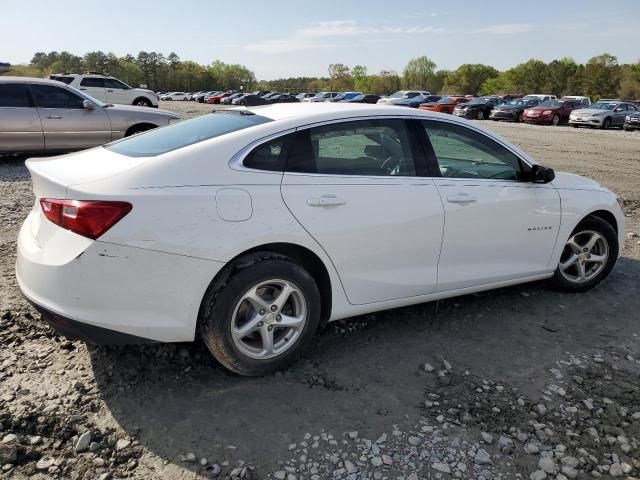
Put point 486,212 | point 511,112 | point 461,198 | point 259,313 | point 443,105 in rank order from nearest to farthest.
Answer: point 259,313
point 461,198
point 486,212
point 511,112
point 443,105

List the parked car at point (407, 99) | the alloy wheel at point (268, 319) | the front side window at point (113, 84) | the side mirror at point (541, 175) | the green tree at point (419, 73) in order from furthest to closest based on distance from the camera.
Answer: the green tree at point (419, 73) < the parked car at point (407, 99) < the front side window at point (113, 84) < the side mirror at point (541, 175) < the alloy wheel at point (268, 319)

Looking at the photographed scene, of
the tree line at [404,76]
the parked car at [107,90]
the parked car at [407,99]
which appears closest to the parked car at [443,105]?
the parked car at [407,99]

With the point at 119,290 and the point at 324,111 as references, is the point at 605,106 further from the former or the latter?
the point at 119,290

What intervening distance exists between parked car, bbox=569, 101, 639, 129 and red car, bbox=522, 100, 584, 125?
185cm

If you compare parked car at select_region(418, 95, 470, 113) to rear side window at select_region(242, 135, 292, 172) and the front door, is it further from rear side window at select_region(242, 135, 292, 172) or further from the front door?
rear side window at select_region(242, 135, 292, 172)

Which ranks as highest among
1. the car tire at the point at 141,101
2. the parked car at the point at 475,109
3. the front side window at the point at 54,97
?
the front side window at the point at 54,97

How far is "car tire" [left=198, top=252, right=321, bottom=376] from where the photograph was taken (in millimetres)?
2916

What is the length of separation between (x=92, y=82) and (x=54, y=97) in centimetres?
1627

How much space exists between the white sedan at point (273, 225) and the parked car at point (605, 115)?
27.3 metres

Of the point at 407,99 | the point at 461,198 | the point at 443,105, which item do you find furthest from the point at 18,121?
the point at 407,99

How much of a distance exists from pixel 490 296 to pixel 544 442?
1937mm

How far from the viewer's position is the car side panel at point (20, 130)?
9664 millimetres

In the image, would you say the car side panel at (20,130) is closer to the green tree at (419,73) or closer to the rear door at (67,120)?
the rear door at (67,120)

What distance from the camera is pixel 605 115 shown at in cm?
2770
